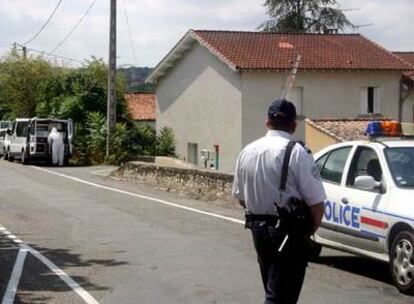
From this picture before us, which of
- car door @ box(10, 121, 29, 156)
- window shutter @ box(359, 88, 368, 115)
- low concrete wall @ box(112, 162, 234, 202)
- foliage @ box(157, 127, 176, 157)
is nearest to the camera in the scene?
low concrete wall @ box(112, 162, 234, 202)

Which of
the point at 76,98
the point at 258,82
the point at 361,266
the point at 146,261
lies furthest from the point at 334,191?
the point at 76,98

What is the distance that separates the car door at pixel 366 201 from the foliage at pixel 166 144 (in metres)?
28.4

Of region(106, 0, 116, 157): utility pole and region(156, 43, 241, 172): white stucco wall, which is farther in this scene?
region(156, 43, 241, 172): white stucco wall

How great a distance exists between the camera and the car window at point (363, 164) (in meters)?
8.98

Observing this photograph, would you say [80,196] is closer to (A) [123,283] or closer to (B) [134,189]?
(B) [134,189]

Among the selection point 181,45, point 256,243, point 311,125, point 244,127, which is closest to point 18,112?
point 181,45

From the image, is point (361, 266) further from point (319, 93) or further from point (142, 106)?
point (142, 106)

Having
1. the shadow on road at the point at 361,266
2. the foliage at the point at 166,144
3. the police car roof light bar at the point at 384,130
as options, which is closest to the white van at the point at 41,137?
the foliage at the point at 166,144

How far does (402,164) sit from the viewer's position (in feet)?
28.7

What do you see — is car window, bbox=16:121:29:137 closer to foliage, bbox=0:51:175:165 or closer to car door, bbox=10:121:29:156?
car door, bbox=10:121:29:156

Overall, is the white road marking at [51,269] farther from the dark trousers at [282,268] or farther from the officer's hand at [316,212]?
the officer's hand at [316,212]

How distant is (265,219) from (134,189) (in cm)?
1648

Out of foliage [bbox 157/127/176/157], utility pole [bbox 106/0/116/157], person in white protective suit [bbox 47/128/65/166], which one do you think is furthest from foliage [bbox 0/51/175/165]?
person in white protective suit [bbox 47/128/65/166]

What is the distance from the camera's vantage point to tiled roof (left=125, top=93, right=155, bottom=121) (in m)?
66.8
